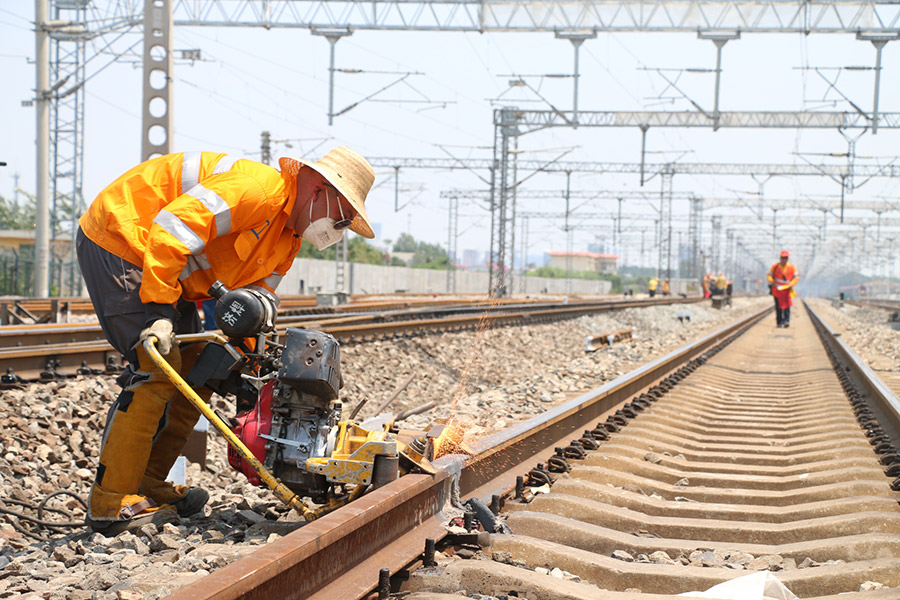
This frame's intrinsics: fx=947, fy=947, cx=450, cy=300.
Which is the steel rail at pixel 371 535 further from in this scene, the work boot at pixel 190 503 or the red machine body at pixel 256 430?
the work boot at pixel 190 503

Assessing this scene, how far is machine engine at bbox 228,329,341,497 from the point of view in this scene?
3.54m

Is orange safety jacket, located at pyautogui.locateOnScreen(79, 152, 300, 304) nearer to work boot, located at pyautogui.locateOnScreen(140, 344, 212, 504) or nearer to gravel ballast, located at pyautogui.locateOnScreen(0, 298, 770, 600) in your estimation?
work boot, located at pyautogui.locateOnScreen(140, 344, 212, 504)

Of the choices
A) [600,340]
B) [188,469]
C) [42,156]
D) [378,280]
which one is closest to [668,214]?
[378,280]

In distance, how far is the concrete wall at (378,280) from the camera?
42844 millimetres

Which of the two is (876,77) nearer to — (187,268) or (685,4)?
(685,4)

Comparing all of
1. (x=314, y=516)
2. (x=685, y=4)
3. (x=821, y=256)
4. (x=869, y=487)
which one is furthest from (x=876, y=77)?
→ (x=821, y=256)

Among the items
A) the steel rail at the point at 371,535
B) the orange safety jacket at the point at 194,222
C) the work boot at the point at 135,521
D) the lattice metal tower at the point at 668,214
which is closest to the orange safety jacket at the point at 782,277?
the steel rail at the point at 371,535

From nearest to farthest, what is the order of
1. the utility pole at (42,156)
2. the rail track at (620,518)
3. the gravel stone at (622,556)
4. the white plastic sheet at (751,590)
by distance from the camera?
1. the white plastic sheet at (751,590)
2. the rail track at (620,518)
3. the gravel stone at (622,556)
4. the utility pole at (42,156)

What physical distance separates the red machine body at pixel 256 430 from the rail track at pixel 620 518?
0.63m

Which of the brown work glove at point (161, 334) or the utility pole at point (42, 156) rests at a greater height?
the utility pole at point (42, 156)

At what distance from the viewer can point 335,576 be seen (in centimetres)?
285

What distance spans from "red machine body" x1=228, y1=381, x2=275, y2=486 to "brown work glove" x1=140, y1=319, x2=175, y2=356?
428mm

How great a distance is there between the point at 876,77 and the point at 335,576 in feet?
79.6

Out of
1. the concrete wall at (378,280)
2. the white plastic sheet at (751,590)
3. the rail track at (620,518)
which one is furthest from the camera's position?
the concrete wall at (378,280)
